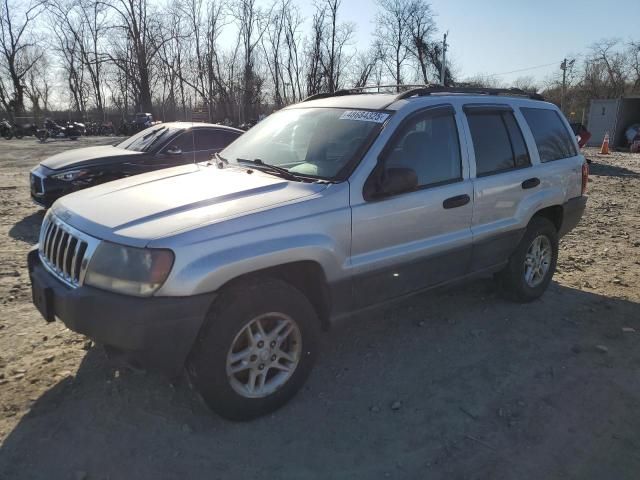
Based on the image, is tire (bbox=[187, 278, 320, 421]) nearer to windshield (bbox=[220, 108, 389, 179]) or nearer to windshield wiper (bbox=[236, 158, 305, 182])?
windshield wiper (bbox=[236, 158, 305, 182])

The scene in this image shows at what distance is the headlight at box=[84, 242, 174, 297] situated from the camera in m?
2.47

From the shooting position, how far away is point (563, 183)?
4.79 metres

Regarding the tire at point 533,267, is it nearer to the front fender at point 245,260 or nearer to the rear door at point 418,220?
the rear door at point 418,220

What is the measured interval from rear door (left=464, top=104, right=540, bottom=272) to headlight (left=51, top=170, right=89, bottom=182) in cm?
598

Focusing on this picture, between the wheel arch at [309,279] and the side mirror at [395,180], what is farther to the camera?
the side mirror at [395,180]

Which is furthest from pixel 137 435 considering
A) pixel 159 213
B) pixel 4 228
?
pixel 4 228

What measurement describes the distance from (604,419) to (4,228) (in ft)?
25.5

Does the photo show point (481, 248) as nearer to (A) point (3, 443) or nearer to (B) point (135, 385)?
(B) point (135, 385)

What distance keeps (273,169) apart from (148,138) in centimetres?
604

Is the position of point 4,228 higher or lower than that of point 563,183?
lower

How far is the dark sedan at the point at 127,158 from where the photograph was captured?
745cm

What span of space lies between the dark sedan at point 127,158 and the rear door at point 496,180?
211 inches

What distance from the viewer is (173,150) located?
8.33 metres

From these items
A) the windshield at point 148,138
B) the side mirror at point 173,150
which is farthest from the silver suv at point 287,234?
the windshield at point 148,138
